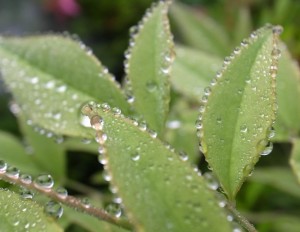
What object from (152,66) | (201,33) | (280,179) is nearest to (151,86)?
(152,66)

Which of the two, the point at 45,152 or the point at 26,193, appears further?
the point at 45,152

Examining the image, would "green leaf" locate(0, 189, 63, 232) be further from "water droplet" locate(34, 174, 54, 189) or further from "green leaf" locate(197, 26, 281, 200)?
"green leaf" locate(197, 26, 281, 200)

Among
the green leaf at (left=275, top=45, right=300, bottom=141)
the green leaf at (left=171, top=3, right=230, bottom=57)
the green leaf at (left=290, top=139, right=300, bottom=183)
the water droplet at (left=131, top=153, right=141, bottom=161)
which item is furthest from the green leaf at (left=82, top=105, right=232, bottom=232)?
the green leaf at (left=171, top=3, right=230, bottom=57)

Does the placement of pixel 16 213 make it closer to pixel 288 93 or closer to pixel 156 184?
pixel 156 184

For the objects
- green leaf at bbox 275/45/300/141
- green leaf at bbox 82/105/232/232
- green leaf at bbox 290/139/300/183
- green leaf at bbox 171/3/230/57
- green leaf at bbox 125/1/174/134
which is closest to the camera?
green leaf at bbox 82/105/232/232

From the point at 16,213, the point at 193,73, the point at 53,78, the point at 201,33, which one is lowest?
the point at 16,213

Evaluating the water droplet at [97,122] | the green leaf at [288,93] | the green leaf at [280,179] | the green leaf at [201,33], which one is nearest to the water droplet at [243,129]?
the water droplet at [97,122]

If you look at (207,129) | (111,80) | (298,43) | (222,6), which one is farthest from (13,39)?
(222,6)
